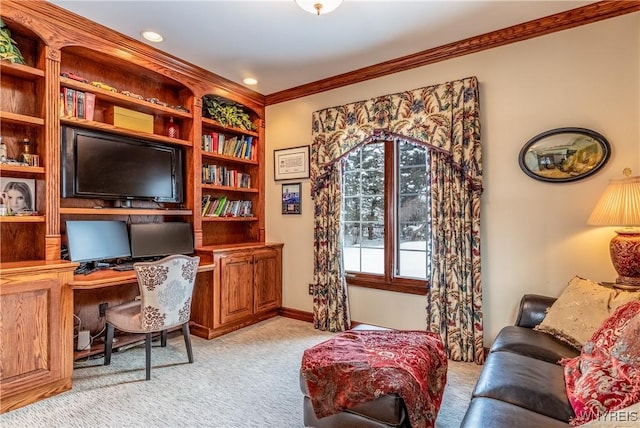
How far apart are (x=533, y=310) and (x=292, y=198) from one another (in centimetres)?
269

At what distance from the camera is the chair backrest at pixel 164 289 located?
247 centimetres

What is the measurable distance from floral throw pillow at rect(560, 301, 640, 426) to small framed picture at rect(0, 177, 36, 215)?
3.54 meters

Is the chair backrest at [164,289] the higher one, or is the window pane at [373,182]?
the window pane at [373,182]

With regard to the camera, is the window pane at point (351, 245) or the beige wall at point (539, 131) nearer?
the beige wall at point (539, 131)

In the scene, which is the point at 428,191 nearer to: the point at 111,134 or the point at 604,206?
the point at 604,206

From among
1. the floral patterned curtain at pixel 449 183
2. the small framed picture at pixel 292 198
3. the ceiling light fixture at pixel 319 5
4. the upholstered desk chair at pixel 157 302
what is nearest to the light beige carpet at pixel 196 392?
the upholstered desk chair at pixel 157 302

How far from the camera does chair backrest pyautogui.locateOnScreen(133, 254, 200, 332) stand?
8.10 feet

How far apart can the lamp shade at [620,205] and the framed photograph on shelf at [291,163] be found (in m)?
2.70

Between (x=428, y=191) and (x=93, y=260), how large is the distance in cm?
295

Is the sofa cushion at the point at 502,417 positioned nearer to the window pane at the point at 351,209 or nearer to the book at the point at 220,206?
the window pane at the point at 351,209

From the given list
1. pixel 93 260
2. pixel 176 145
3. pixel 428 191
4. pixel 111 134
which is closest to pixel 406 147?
pixel 428 191

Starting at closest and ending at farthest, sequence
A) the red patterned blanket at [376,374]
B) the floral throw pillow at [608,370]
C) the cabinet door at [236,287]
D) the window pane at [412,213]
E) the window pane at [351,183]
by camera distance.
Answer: the floral throw pillow at [608,370]
the red patterned blanket at [376,374]
the window pane at [412,213]
the cabinet door at [236,287]
the window pane at [351,183]

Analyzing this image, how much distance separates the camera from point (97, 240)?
282 cm

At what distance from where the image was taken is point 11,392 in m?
2.12
